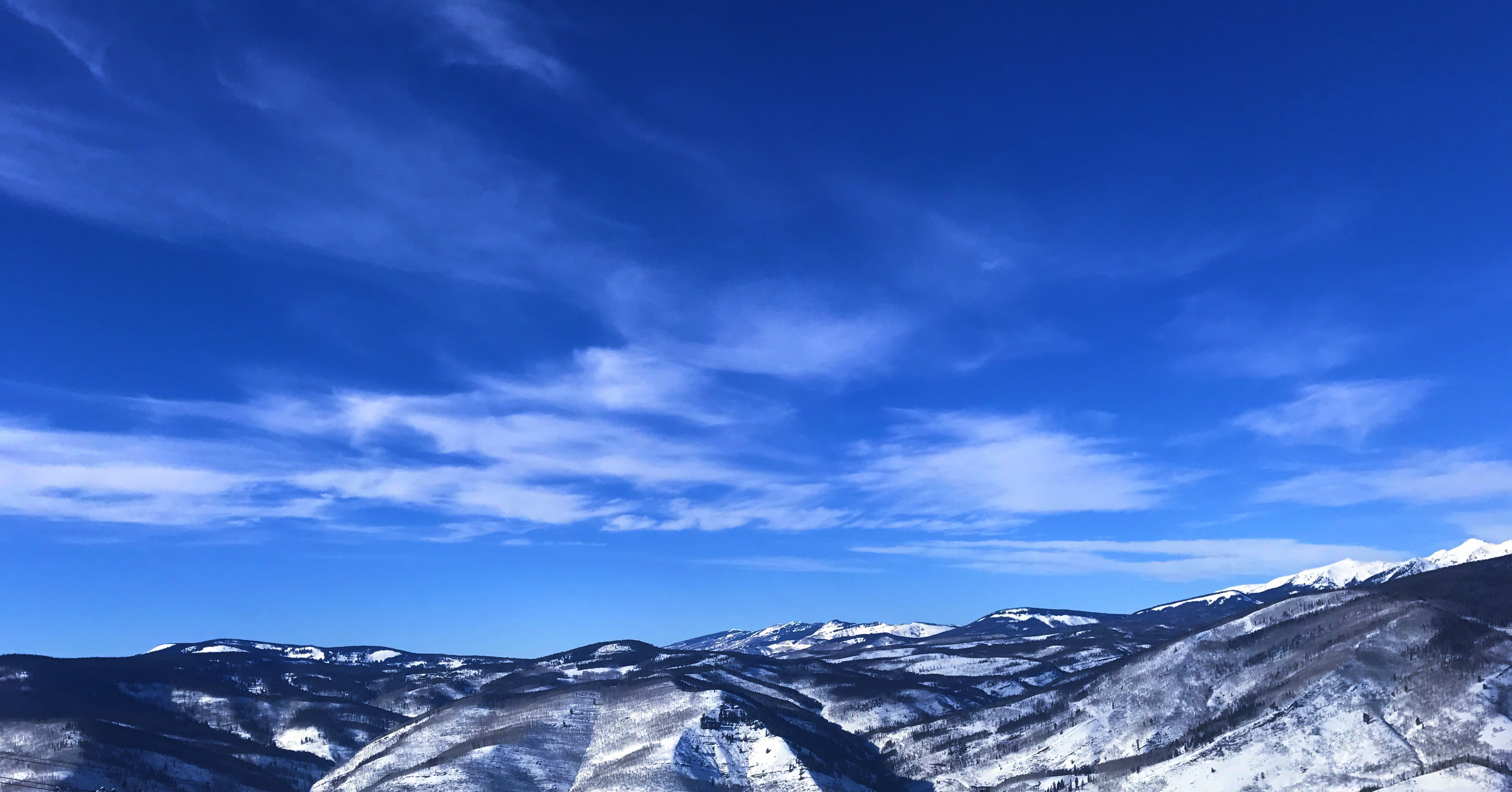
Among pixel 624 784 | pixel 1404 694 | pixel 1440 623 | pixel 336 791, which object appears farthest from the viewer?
pixel 336 791

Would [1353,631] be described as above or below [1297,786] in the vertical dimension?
above

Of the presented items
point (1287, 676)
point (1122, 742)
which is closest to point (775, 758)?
point (1122, 742)

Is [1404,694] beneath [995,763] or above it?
above

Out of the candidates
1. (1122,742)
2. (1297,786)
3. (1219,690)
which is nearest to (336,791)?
(1122,742)

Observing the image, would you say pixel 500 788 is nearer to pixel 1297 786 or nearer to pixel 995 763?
pixel 995 763

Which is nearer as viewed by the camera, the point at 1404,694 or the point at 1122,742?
the point at 1404,694

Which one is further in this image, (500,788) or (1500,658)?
(500,788)

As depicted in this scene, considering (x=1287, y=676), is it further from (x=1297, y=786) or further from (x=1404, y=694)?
(x=1297, y=786)

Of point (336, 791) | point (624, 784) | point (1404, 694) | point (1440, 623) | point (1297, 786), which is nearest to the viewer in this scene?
point (1297, 786)

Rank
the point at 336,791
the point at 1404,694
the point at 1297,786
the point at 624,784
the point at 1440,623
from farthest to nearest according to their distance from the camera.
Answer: the point at 336,791 < the point at 1440,623 < the point at 624,784 < the point at 1404,694 < the point at 1297,786
